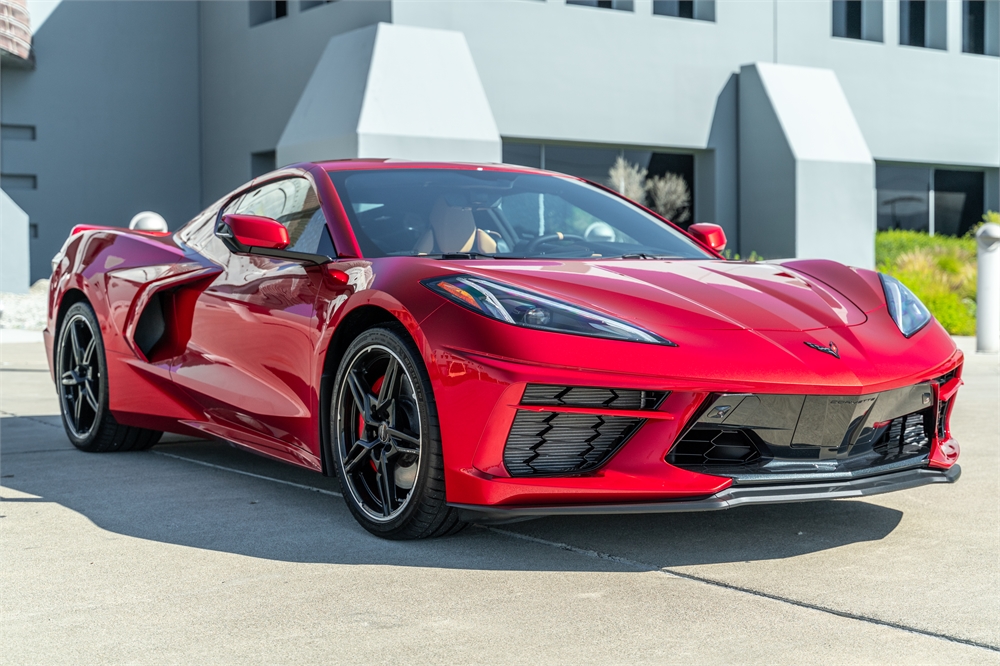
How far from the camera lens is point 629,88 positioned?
1686 cm

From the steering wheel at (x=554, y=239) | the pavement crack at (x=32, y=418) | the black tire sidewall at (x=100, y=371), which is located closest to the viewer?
the steering wheel at (x=554, y=239)

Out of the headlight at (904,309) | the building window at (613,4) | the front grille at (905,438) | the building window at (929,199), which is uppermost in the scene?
the building window at (613,4)

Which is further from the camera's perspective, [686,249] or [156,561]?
[686,249]

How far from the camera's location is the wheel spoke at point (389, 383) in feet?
12.0

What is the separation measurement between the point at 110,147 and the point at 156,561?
702 inches

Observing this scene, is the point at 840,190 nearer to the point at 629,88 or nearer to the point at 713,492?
the point at 629,88

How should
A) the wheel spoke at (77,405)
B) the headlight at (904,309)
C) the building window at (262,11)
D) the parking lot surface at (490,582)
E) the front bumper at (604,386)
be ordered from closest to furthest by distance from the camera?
the parking lot surface at (490,582)
the front bumper at (604,386)
the headlight at (904,309)
the wheel spoke at (77,405)
the building window at (262,11)

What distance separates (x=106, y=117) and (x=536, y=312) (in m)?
18.3

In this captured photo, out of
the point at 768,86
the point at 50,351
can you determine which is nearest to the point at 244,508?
the point at 50,351

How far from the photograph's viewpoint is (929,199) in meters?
20.6

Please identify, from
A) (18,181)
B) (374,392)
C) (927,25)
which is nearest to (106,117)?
(18,181)

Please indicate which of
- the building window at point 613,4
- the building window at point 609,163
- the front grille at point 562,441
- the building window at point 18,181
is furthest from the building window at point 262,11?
the front grille at point 562,441

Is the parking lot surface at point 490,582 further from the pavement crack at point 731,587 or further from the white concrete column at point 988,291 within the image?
the white concrete column at point 988,291

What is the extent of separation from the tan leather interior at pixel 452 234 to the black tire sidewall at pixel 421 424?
58cm
